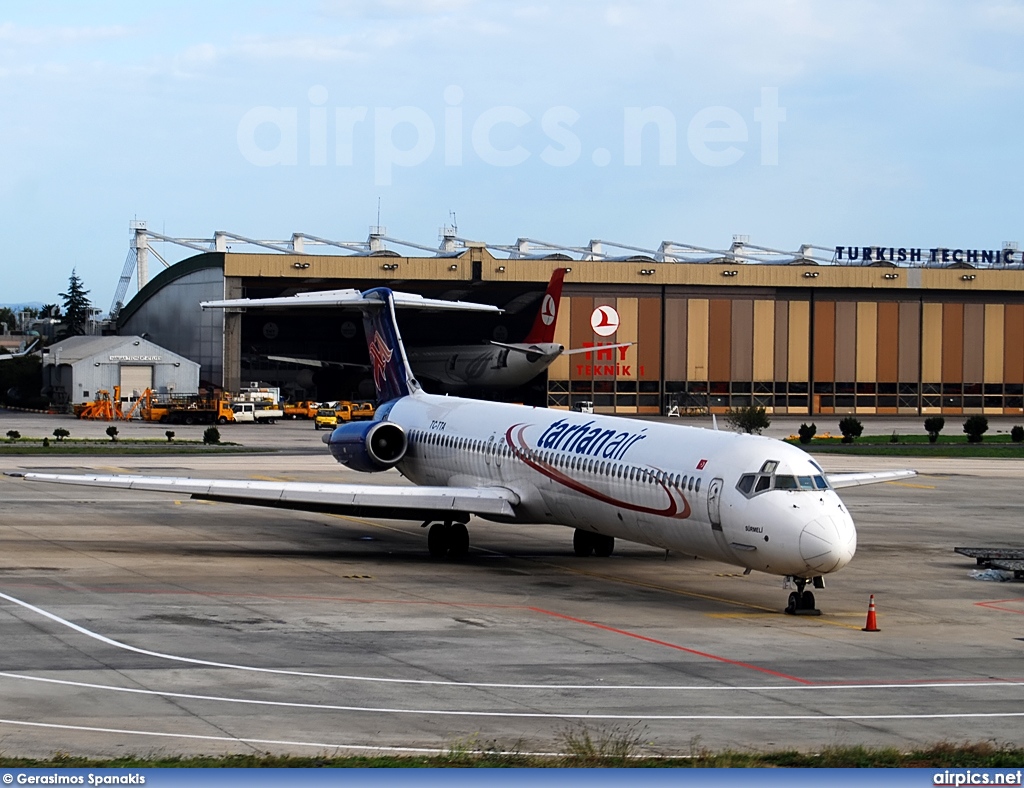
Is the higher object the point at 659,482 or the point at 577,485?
the point at 659,482

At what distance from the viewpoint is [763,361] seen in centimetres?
10144

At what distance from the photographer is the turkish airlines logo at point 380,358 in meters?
38.8

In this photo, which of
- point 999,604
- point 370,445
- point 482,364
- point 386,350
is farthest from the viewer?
point 482,364

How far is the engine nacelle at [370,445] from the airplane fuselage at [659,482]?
5.68 ft

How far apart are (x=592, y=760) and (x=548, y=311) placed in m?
71.4

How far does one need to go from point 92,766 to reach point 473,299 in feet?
307

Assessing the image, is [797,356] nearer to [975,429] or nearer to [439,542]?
[975,429]

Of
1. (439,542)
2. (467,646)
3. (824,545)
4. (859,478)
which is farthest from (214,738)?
(859,478)

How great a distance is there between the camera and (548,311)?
8288cm

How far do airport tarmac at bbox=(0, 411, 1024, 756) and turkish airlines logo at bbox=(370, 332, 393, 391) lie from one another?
224 inches

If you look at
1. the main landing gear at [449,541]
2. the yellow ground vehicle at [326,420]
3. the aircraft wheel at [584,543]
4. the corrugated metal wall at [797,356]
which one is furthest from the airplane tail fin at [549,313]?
the main landing gear at [449,541]

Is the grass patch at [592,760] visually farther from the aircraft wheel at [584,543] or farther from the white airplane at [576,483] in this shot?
the aircraft wheel at [584,543]

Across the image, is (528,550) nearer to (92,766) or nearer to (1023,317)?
(92,766)

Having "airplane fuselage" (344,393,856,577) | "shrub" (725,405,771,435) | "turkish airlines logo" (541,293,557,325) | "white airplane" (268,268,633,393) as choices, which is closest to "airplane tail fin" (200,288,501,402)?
"airplane fuselage" (344,393,856,577)
